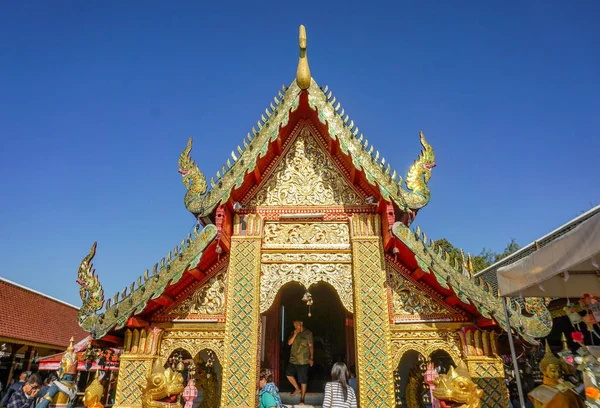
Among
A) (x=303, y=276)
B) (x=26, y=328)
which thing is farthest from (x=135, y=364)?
(x=26, y=328)

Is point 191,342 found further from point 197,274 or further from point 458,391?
point 458,391

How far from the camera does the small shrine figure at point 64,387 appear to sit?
4859mm

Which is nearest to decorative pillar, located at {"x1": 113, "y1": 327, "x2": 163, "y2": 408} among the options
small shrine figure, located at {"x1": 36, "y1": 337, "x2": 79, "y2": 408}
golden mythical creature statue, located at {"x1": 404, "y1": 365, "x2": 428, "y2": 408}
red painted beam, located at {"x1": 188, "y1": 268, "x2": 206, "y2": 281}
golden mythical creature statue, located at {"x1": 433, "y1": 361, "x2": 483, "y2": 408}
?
small shrine figure, located at {"x1": 36, "y1": 337, "x2": 79, "y2": 408}

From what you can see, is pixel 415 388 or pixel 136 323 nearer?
pixel 136 323

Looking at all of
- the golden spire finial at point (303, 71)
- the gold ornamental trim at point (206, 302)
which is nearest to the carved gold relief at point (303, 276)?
the gold ornamental trim at point (206, 302)

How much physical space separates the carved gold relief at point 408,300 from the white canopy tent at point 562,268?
40.7 inches

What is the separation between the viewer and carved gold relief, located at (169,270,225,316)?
17.8ft

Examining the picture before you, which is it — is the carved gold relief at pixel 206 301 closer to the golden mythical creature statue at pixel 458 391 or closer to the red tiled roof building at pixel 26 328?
the golden mythical creature statue at pixel 458 391

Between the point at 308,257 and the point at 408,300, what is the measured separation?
145cm

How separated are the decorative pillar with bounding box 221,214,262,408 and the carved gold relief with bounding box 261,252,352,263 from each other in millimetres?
224

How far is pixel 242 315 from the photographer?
5.25 meters

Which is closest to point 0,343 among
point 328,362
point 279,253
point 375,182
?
point 328,362

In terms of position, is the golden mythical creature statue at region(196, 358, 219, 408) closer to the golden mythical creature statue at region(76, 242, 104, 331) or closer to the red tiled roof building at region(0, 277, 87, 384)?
the golden mythical creature statue at region(76, 242, 104, 331)

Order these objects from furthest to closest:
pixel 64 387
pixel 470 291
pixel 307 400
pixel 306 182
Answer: pixel 307 400 → pixel 306 182 → pixel 64 387 → pixel 470 291
